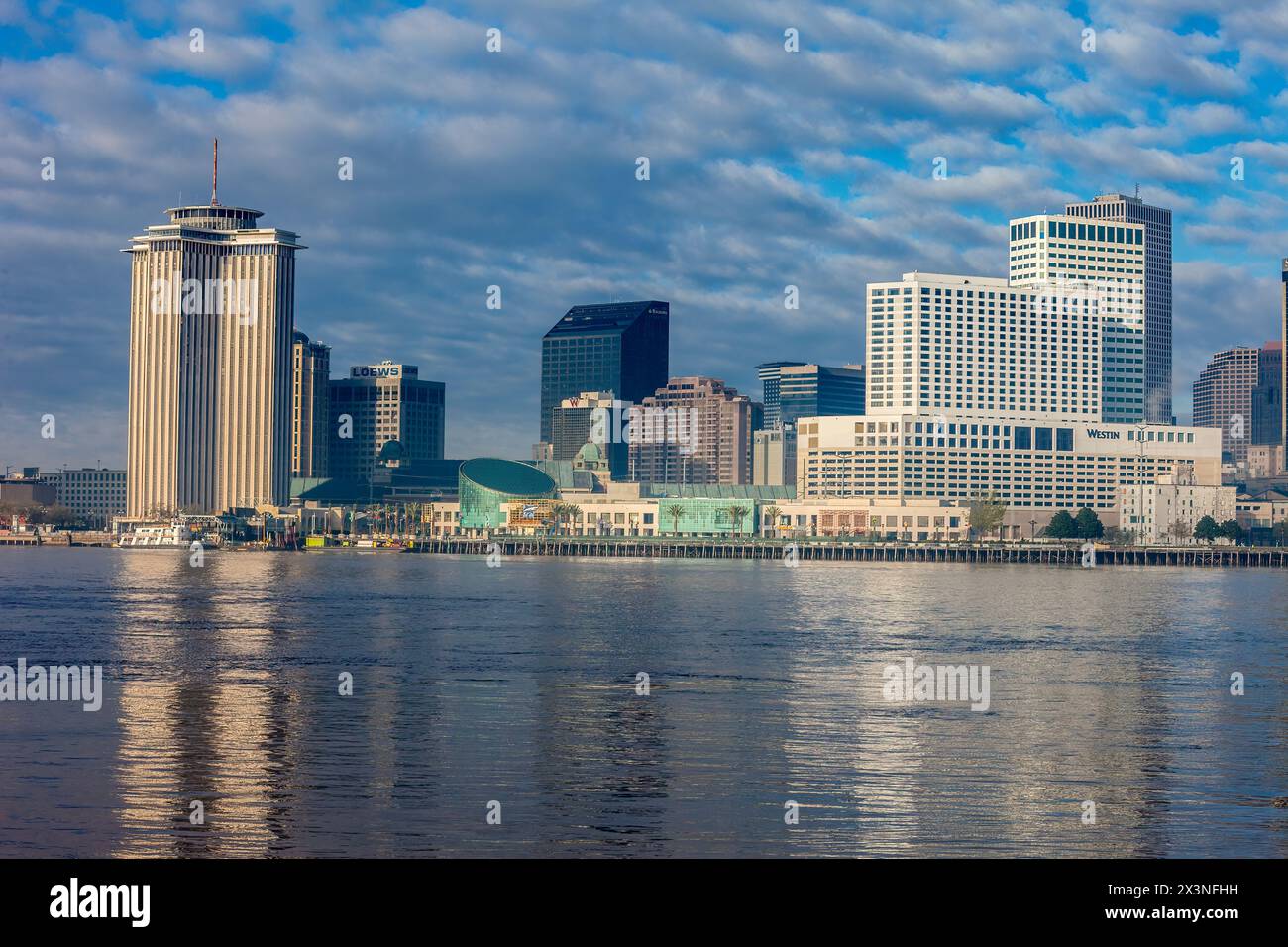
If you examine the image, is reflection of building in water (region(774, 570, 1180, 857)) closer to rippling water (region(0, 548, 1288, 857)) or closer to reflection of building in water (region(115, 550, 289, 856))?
rippling water (region(0, 548, 1288, 857))

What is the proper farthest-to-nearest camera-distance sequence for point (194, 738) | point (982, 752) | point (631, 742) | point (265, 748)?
point (631, 742) < point (194, 738) < point (982, 752) < point (265, 748)

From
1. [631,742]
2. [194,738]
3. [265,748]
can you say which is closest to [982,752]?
[631,742]

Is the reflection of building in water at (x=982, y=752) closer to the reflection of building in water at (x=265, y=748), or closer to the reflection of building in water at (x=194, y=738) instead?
the reflection of building in water at (x=265, y=748)

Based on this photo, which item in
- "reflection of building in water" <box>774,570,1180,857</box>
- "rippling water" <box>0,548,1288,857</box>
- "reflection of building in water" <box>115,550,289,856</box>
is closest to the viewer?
"reflection of building in water" <box>115,550,289,856</box>

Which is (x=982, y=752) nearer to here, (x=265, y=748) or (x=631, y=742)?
(x=631, y=742)

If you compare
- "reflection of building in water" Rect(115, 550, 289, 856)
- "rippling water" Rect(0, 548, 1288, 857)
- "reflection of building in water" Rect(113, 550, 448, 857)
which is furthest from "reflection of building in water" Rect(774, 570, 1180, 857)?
"reflection of building in water" Rect(115, 550, 289, 856)

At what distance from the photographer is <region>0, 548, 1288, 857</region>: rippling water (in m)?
33.2

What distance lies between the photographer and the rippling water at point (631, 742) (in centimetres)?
3319

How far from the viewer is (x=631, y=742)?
46.3m

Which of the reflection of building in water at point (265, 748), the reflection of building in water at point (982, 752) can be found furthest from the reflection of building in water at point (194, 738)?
the reflection of building in water at point (982, 752)

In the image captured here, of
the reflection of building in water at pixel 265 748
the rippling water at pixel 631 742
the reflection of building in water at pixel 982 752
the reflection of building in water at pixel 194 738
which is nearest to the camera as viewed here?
the reflection of building in water at pixel 194 738
